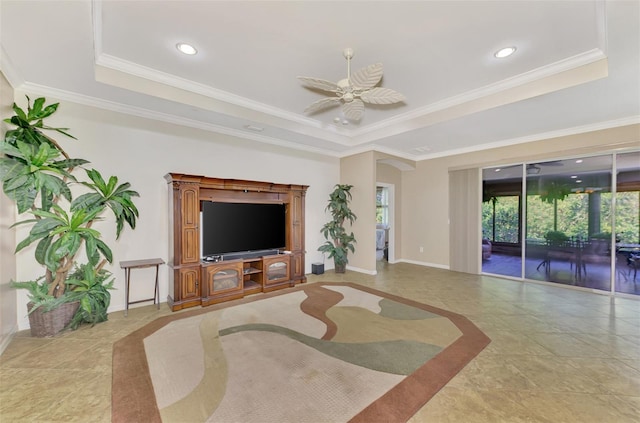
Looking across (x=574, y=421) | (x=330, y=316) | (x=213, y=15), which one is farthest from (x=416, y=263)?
(x=213, y=15)

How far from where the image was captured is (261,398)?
1923 millimetres

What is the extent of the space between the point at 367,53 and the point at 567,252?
17.1 ft

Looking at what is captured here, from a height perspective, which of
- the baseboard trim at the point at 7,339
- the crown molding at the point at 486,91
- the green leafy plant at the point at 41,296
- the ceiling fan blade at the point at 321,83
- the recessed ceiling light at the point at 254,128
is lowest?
the baseboard trim at the point at 7,339

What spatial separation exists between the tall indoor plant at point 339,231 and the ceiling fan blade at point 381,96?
3.09 metres

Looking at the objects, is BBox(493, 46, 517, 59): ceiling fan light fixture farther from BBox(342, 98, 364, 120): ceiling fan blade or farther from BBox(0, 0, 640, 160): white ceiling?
BBox(342, 98, 364, 120): ceiling fan blade

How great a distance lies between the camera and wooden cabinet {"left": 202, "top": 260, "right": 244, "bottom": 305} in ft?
12.6

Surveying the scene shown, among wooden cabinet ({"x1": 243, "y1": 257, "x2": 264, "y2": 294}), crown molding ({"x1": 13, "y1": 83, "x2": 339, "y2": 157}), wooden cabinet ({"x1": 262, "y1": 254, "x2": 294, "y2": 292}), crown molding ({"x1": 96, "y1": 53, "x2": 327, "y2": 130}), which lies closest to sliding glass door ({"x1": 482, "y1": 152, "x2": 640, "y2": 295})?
wooden cabinet ({"x1": 262, "y1": 254, "x2": 294, "y2": 292})

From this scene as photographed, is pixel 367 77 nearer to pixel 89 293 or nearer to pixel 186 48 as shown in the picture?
pixel 186 48

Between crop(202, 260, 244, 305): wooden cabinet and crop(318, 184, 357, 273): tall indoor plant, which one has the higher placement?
crop(318, 184, 357, 273): tall indoor plant

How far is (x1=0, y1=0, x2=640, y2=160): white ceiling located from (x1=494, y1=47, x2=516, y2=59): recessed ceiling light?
81 millimetres

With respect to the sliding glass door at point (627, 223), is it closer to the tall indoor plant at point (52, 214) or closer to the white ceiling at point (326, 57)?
the white ceiling at point (326, 57)

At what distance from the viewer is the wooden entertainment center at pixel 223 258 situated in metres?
3.65

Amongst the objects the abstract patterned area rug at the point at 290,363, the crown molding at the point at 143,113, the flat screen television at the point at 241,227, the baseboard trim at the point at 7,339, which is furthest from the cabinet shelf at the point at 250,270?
the baseboard trim at the point at 7,339

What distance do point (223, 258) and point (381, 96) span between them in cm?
332
